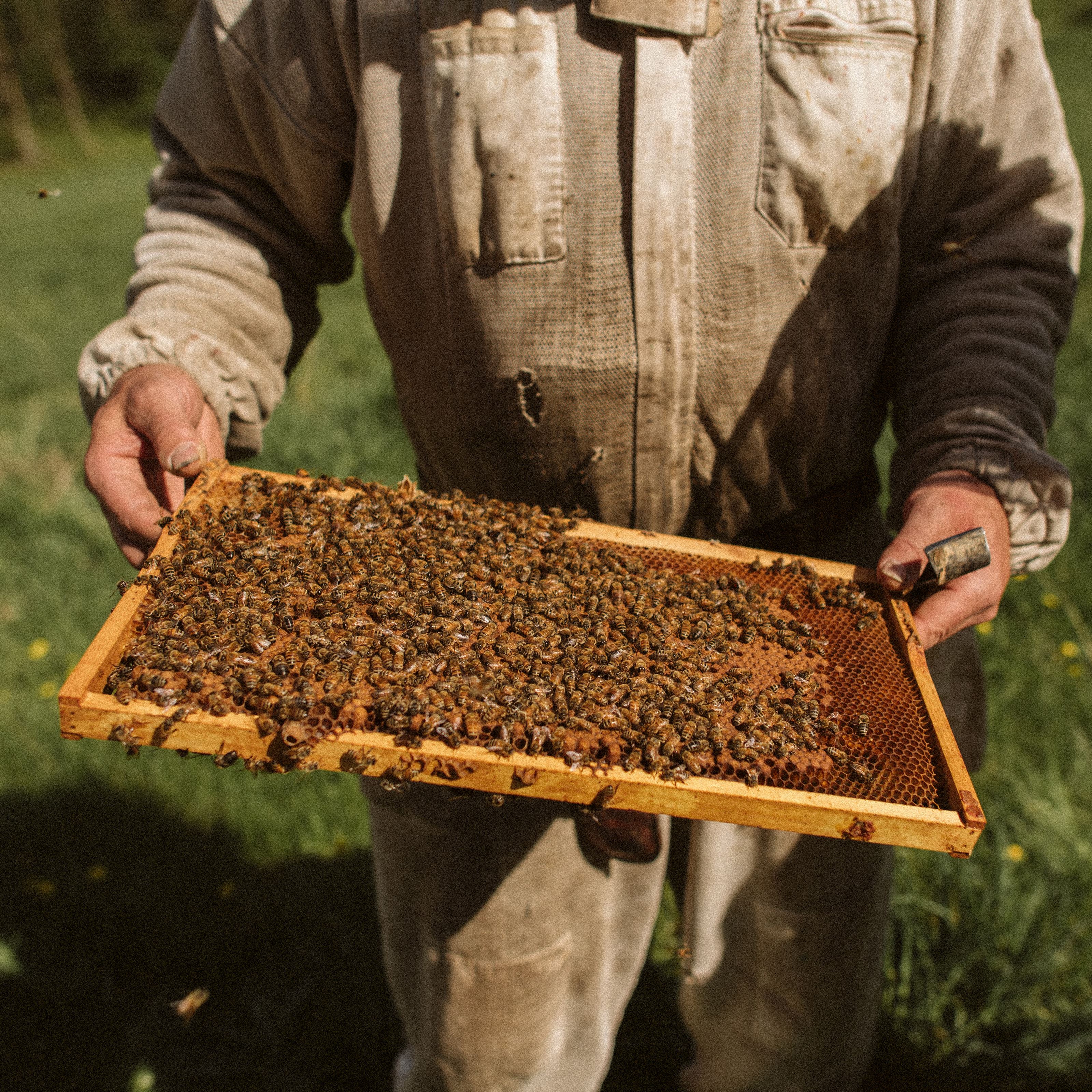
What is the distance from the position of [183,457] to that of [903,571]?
2.13 metres

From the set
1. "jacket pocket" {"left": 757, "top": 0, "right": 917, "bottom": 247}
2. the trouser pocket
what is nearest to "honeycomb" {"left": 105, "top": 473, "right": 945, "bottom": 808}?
"jacket pocket" {"left": 757, "top": 0, "right": 917, "bottom": 247}

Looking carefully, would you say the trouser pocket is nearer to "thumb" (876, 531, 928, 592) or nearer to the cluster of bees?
the cluster of bees

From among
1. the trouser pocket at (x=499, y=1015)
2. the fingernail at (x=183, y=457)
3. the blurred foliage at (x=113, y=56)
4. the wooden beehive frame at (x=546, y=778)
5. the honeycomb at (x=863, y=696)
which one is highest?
the fingernail at (x=183, y=457)

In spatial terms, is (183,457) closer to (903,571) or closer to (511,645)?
(511,645)

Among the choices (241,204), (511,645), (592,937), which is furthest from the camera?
(592,937)

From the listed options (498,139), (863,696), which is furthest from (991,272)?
(498,139)

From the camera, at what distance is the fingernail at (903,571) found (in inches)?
97.7

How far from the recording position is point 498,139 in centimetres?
249

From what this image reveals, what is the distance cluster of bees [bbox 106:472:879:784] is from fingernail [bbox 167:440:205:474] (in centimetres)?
14

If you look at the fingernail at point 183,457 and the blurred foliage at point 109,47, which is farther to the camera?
the blurred foliage at point 109,47

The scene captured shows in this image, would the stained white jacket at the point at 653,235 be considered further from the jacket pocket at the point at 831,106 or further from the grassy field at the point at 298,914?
the grassy field at the point at 298,914

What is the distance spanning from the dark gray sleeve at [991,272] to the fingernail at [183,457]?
7.49 feet

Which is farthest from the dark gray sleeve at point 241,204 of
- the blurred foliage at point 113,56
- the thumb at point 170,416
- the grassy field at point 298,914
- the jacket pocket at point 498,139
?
the blurred foliage at point 113,56

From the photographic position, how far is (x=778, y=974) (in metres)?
3.27
